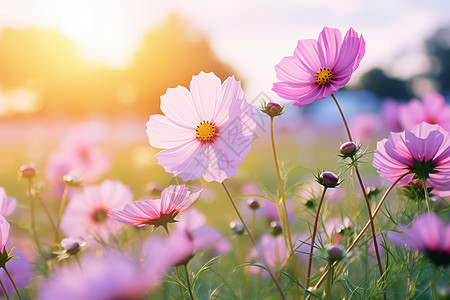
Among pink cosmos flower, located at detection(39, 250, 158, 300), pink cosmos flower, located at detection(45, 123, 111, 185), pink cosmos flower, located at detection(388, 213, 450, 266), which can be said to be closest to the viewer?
pink cosmos flower, located at detection(39, 250, 158, 300)

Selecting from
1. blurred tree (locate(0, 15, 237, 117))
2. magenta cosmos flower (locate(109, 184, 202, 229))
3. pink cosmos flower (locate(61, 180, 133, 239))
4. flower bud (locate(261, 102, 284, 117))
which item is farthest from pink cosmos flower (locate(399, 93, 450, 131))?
blurred tree (locate(0, 15, 237, 117))

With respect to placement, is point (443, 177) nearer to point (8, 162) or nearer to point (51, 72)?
point (8, 162)

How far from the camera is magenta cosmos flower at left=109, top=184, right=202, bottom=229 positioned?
0.43 meters

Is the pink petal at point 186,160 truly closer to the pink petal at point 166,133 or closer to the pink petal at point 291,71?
the pink petal at point 166,133

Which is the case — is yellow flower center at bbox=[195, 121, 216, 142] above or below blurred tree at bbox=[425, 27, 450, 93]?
below

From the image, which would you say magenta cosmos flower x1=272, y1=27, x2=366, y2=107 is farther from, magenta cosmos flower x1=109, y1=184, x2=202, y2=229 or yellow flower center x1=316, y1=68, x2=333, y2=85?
magenta cosmos flower x1=109, y1=184, x2=202, y2=229

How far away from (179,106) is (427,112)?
0.60m

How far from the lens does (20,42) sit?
373 inches

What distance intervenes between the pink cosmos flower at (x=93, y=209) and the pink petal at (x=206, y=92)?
1.26 feet

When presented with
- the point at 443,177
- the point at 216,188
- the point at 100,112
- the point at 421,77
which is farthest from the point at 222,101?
the point at 421,77

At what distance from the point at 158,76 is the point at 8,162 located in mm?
7319

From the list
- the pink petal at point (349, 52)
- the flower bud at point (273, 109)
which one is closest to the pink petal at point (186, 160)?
the flower bud at point (273, 109)

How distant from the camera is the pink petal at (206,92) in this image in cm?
52

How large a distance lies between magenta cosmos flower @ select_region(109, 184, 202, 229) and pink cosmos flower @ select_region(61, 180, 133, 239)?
1.27 ft
